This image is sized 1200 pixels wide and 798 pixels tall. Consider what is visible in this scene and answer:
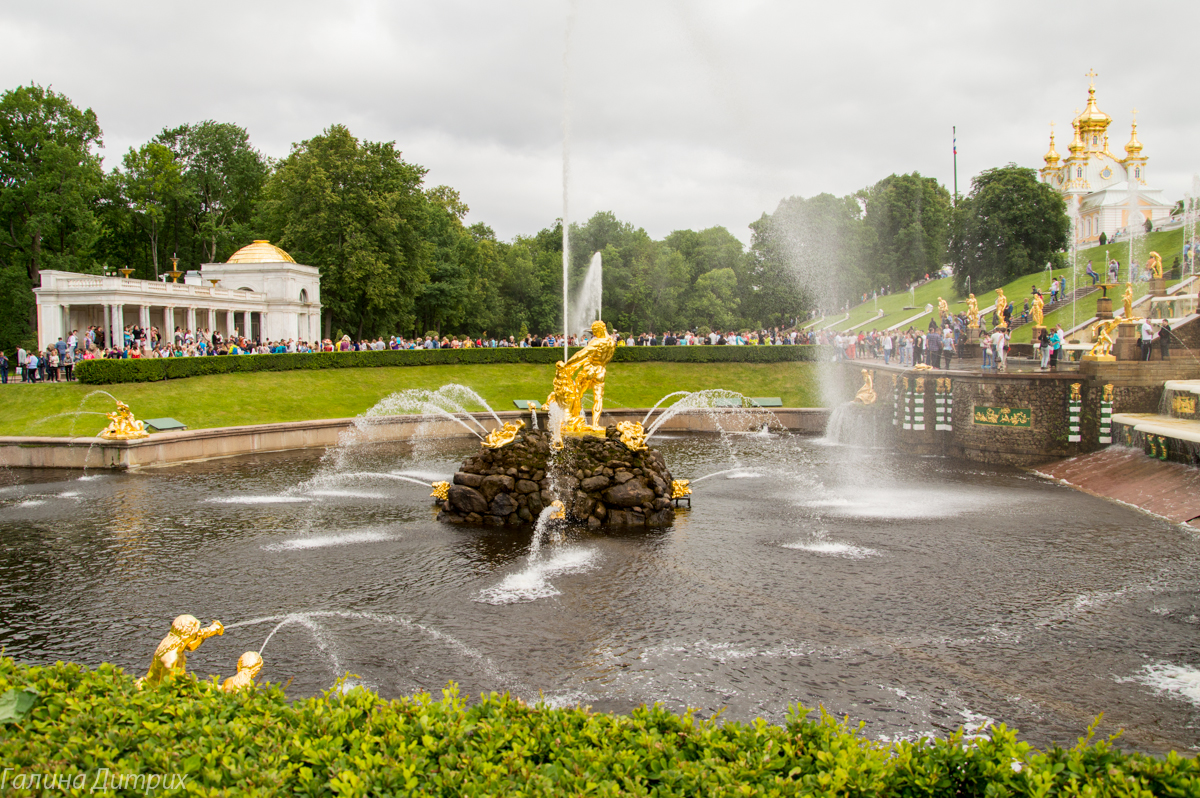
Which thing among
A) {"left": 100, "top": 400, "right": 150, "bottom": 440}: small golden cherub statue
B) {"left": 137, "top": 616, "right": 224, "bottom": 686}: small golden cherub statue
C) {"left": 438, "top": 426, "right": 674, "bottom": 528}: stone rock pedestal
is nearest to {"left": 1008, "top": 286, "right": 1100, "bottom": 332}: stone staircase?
{"left": 438, "top": 426, "right": 674, "bottom": 528}: stone rock pedestal

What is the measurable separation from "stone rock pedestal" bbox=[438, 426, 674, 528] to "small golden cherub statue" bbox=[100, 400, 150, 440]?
12.3 metres

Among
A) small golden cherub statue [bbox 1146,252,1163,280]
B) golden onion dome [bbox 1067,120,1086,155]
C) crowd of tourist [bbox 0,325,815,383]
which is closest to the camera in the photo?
crowd of tourist [bbox 0,325,815,383]

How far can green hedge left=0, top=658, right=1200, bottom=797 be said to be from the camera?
441cm

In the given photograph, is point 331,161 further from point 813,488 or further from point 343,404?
point 813,488

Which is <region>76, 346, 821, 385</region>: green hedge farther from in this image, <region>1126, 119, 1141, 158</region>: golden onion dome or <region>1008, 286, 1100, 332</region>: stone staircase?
<region>1126, 119, 1141, 158</region>: golden onion dome

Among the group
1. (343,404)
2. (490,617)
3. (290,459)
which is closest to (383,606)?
(490,617)

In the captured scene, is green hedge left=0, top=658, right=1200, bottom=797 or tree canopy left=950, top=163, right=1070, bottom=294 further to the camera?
tree canopy left=950, top=163, right=1070, bottom=294

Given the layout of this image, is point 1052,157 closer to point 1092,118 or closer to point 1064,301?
point 1092,118

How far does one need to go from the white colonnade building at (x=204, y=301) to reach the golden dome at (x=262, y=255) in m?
0.07

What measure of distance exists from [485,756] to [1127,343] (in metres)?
26.2

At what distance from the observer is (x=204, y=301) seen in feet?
171

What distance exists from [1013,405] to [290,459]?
23.0m

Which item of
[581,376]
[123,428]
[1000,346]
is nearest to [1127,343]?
[1000,346]

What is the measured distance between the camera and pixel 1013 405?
24969mm
